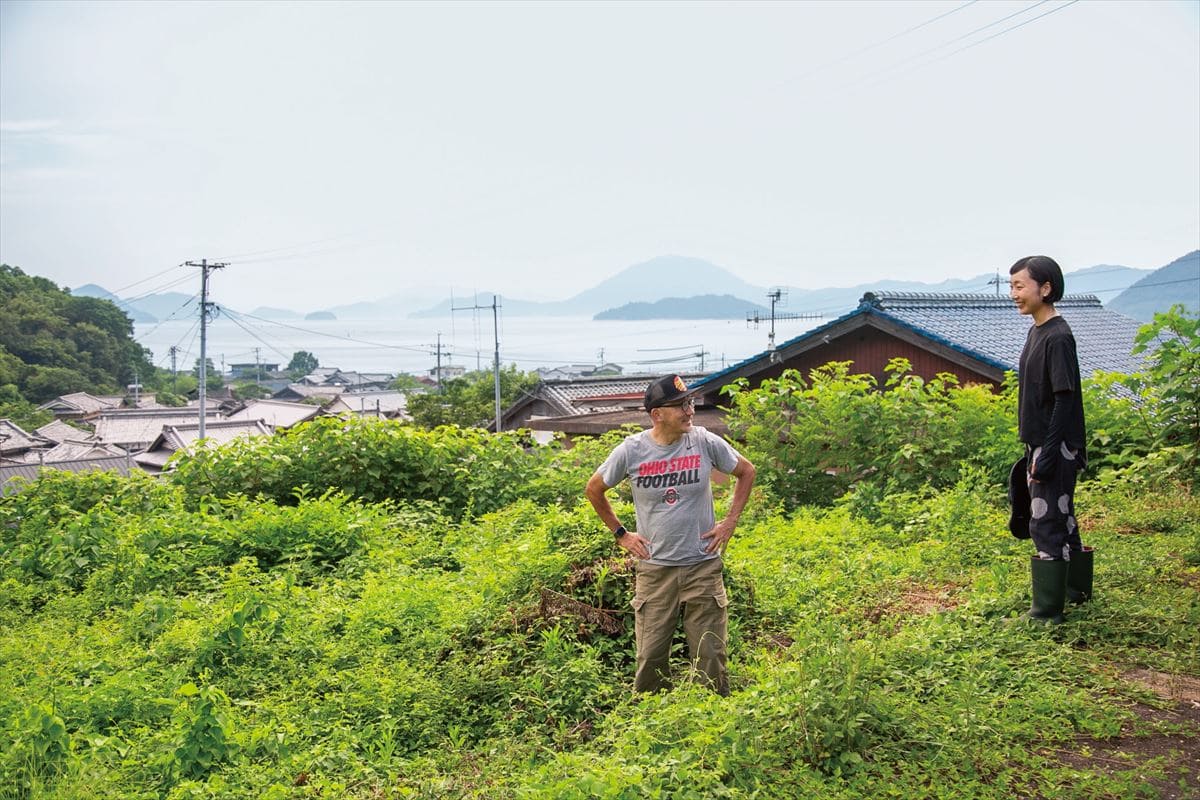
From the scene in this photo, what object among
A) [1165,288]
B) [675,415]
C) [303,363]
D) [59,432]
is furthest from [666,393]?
[303,363]

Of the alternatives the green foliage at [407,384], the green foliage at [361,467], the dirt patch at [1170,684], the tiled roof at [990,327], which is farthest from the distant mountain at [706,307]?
the dirt patch at [1170,684]

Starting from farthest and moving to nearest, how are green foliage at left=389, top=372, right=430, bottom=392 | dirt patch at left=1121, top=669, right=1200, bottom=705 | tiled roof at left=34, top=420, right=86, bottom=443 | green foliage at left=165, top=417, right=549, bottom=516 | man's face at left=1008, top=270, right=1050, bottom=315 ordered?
green foliage at left=389, top=372, right=430, bottom=392 → tiled roof at left=34, top=420, right=86, bottom=443 → green foliage at left=165, top=417, right=549, bottom=516 → man's face at left=1008, top=270, right=1050, bottom=315 → dirt patch at left=1121, top=669, right=1200, bottom=705

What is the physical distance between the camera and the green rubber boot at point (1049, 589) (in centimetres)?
521

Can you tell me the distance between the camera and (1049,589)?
17.2 ft

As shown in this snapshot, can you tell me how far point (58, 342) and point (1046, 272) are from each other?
6764 centimetres

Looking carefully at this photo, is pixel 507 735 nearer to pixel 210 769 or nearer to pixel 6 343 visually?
pixel 210 769

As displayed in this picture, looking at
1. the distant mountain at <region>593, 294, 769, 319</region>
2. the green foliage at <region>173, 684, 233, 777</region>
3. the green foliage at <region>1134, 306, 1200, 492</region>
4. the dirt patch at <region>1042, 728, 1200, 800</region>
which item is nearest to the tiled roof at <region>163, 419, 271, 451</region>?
the green foliage at <region>1134, 306, 1200, 492</region>

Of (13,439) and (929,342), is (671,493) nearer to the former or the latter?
(929,342)

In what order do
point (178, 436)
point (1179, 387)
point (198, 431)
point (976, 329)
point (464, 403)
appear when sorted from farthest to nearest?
1. point (464, 403)
2. point (198, 431)
3. point (178, 436)
4. point (976, 329)
5. point (1179, 387)

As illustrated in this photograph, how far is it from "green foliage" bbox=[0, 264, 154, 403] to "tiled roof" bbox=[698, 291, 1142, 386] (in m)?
56.2

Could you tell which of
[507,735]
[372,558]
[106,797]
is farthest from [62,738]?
[372,558]

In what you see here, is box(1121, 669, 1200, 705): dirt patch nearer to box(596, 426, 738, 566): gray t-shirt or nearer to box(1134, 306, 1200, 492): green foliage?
box(596, 426, 738, 566): gray t-shirt

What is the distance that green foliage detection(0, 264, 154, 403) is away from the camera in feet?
191

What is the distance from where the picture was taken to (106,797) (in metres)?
3.94
